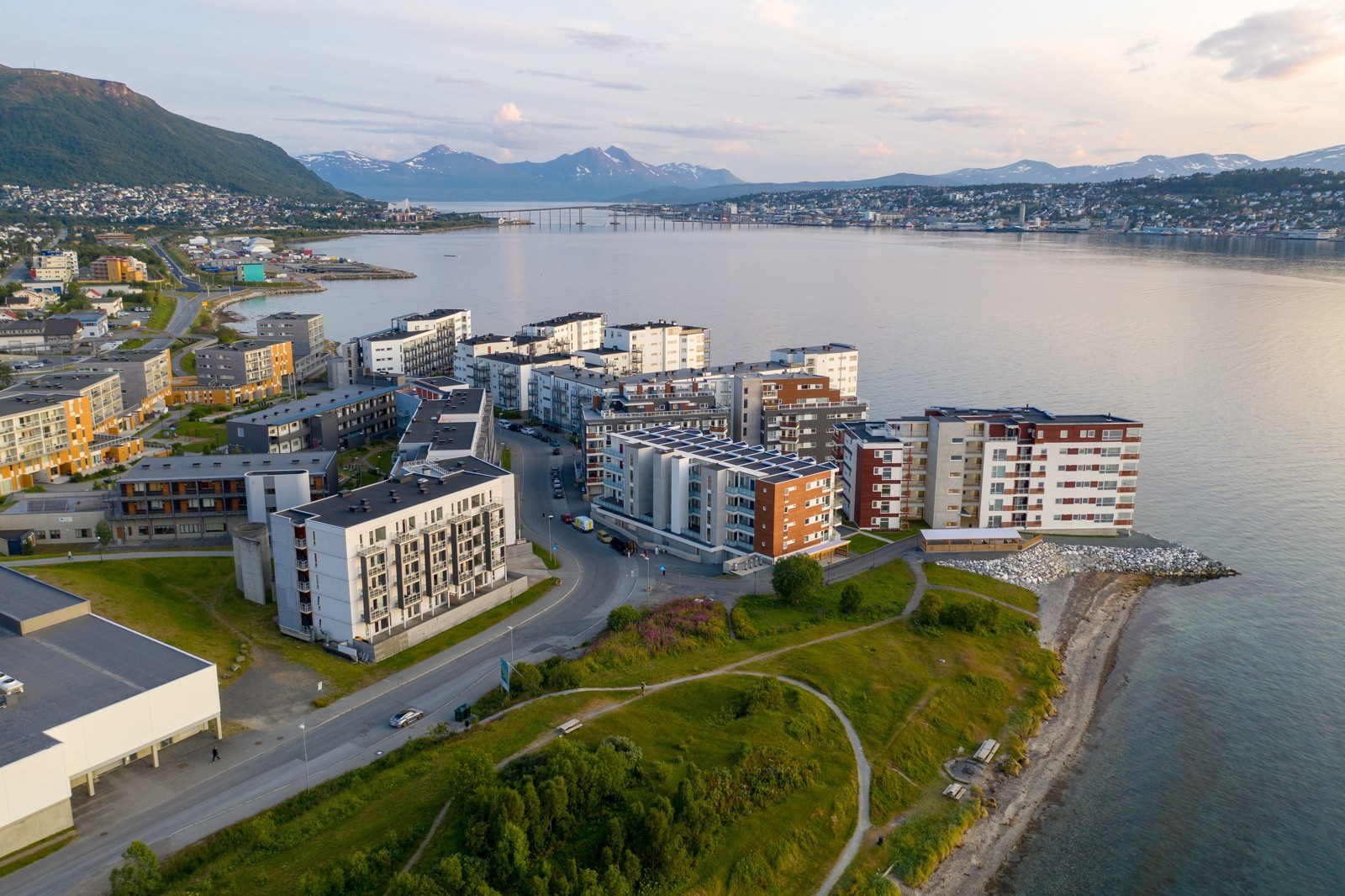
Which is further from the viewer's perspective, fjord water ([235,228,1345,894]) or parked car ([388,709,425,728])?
parked car ([388,709,425,728])

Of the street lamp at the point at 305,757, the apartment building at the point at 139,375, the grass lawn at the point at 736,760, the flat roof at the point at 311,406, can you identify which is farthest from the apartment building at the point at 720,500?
the apartment building at the point at 139,375

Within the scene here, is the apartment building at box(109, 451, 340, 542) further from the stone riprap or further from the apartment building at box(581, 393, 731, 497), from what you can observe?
the stone riprap

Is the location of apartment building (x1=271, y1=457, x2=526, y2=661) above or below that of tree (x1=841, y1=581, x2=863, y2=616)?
above

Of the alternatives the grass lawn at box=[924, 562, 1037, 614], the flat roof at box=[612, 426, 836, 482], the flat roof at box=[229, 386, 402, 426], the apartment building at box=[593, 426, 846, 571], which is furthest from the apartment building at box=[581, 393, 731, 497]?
the flat roof at box=[229, 386, 402, 426]

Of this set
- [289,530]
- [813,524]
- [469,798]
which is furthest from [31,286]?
[469,798]

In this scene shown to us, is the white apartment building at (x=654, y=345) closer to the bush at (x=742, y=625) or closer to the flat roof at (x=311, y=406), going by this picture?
the flat roof at (x=311, y=406)

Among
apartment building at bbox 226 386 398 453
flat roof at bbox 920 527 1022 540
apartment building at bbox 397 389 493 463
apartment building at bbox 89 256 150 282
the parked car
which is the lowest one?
the parked car

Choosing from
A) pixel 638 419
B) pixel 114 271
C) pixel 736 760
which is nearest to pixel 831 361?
pixel 638 419
